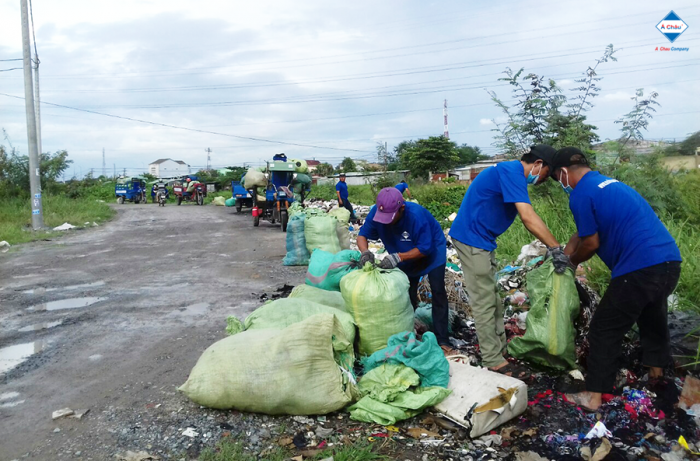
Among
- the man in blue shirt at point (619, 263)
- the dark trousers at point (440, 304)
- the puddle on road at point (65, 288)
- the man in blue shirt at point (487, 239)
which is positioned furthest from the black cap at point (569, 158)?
the puddle on road at point (65, 288)

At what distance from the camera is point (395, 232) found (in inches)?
154

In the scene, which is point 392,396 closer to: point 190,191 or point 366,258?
point 366,258

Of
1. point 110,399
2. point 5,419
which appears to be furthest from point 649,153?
point 5,419

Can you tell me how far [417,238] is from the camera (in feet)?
12.4

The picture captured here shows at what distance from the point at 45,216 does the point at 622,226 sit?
15.0m

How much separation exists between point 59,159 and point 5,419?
17.7 metres

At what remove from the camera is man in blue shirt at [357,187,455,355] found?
369cm

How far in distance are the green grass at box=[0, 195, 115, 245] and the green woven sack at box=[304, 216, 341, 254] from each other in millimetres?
6673

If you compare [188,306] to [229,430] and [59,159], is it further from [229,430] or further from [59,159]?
[59,159]

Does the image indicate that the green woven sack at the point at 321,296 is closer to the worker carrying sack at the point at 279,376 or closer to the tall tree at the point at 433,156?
the worker carrying sack at the point at 279,376

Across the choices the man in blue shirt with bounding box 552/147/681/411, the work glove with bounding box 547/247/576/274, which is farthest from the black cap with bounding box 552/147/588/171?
the work glove with bounding box 547/247/576/274

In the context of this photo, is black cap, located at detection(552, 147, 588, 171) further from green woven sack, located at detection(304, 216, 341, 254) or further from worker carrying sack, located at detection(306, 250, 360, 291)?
green woven sack, located at detection(304, 216, 341, 254)

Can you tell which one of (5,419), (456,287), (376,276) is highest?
(376,276)

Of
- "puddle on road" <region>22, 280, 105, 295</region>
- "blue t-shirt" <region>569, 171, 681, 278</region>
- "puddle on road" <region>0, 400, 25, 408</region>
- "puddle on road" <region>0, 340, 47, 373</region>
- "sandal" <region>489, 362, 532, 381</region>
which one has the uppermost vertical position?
"blue t-shirt" <region>569, 171, 681, 278</region>
